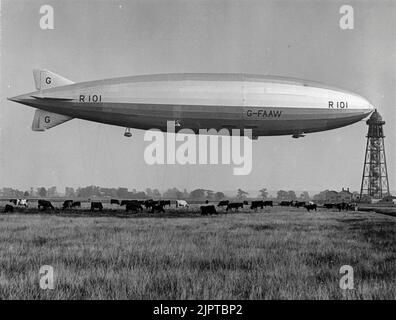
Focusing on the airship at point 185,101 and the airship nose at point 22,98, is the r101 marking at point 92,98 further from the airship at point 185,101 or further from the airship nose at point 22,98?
the airship nose at point 22,98

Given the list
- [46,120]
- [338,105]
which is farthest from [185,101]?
[338,105]

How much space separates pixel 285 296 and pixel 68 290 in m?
4.24

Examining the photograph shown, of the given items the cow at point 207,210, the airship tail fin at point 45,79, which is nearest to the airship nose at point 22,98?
the airship tail fin at point 45,79

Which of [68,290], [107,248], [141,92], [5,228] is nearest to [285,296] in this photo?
[68,290]

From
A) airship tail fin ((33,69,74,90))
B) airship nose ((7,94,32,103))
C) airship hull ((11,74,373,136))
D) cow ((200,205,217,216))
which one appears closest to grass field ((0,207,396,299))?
airship hull ((11,74,373,136))

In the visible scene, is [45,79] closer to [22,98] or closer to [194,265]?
[22,98]

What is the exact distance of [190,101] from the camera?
25062mm

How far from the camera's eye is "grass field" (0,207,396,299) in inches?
313

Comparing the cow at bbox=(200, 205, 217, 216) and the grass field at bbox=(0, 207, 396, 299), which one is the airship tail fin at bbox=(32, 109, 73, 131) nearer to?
the grass field at bbox=(0, 207, 396, 299)

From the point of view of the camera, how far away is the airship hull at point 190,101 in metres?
24.9

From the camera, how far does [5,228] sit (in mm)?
19500

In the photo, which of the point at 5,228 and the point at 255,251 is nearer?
the point at 255,251

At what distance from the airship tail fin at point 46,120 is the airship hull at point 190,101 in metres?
0.67

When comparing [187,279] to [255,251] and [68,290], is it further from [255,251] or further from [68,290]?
[255,251]
